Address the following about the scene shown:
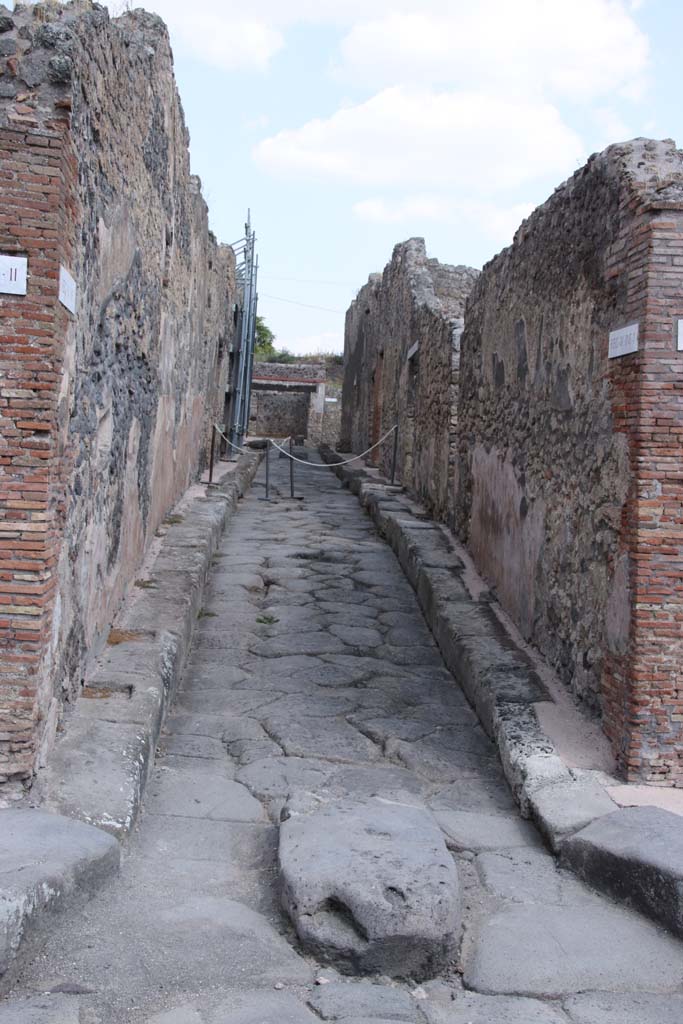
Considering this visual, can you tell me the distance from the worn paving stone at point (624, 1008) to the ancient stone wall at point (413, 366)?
539 centimetres

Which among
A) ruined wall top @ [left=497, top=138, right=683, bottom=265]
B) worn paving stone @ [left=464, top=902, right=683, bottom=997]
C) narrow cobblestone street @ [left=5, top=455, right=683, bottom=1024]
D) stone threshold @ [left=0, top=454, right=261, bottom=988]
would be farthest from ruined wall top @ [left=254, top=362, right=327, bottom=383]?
worn paving stone @ [left=464, top=902, right=683, bottom=997]

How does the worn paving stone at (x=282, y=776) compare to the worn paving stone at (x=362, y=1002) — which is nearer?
the worn paving stone at (x=362, y=1002)

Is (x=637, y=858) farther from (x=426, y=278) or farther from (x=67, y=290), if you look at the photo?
(x=426, y=278)

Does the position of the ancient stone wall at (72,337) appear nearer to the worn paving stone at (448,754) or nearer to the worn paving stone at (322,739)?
the worn paving stone at (322,739)

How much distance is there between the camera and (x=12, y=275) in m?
2.95

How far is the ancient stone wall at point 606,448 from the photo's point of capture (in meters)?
3.43

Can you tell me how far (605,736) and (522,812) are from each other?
498 mm

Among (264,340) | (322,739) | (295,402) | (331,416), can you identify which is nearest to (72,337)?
(322,739)

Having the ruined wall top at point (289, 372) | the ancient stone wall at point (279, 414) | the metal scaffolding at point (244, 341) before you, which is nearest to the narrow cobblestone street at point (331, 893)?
the metal scaffolding at point (244, 341)

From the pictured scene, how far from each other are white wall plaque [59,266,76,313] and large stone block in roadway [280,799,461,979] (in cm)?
186

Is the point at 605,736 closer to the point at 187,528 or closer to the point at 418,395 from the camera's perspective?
the point at 187,528

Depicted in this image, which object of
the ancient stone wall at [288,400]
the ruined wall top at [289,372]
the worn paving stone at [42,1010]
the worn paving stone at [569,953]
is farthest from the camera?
the ancient stone wall at [288,400]

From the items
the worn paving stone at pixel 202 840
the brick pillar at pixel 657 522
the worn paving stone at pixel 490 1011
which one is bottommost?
the worn paving stone at pixel 490 1011

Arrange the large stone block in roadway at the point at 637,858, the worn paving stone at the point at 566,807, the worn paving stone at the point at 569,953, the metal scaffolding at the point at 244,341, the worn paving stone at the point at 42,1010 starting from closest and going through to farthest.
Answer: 1. the worn paving stone at the point at 42,1010
2. the worn paving stone at the point at 569,953
3. the large stone block in roadway at the point at 637,858
4. the worn paving stone at the point at 566,807
5. the metal scaffolding at the point at 244,341
